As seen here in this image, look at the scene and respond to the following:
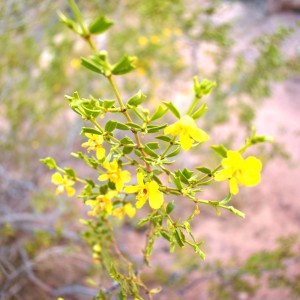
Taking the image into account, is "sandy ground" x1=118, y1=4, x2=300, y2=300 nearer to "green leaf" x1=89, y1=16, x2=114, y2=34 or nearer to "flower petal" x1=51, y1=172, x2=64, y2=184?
"flower petal" x1=51, y1=172, x2=64, y2=184

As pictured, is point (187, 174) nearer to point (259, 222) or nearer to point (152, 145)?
point (152, 145)

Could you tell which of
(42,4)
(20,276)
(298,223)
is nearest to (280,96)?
(298,223)

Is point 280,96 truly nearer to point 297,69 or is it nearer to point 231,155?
point 297,69

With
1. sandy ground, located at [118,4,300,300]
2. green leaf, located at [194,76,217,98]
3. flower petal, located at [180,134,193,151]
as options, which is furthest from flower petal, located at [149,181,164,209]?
→ sandy ground, located at [118,4,300,300]

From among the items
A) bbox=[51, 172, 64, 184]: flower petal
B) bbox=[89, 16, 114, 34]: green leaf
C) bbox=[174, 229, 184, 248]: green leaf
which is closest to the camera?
bbox=[89, 16, 114, 34]: green leaf

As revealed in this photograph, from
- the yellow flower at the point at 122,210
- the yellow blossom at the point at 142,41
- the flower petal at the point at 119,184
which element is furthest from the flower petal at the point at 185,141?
the yellow blossom at the point at 142,41

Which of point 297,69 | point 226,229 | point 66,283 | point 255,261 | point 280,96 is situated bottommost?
point 280,96
